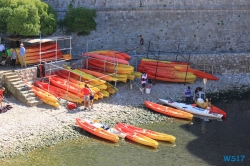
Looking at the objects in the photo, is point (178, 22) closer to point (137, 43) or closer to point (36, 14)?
point (137, 43)

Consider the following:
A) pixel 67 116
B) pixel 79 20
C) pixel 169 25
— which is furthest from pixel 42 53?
pixel 169 25

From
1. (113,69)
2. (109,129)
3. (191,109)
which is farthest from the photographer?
(113,69)

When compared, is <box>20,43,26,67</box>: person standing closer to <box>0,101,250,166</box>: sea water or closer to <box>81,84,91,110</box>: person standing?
<box>81,84,91,110</box>: person standing

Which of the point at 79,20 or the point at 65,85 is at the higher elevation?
the point at 79,20

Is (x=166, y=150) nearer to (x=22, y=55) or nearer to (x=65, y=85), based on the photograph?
(x=65, y=85)

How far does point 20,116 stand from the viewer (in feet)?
80.4

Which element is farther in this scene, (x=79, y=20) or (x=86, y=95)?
(x=79, y=20)

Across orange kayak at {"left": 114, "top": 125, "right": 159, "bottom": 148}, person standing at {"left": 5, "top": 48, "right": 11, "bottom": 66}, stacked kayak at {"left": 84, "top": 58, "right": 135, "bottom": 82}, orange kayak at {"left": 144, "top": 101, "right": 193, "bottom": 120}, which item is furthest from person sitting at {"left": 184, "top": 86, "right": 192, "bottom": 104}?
person standing at {"left": 5, "top": 48, "right": 11, "bottom": 66}

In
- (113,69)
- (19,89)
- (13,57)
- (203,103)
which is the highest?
(13,57)

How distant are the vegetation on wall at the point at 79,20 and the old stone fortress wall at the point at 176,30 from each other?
2.06 meters

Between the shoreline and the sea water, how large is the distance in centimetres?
64

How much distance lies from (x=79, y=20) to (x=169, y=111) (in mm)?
8168

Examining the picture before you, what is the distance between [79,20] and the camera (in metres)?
30.2

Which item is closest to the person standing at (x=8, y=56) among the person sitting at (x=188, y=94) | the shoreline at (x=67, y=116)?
the shoreline at (x=67, y=116)
